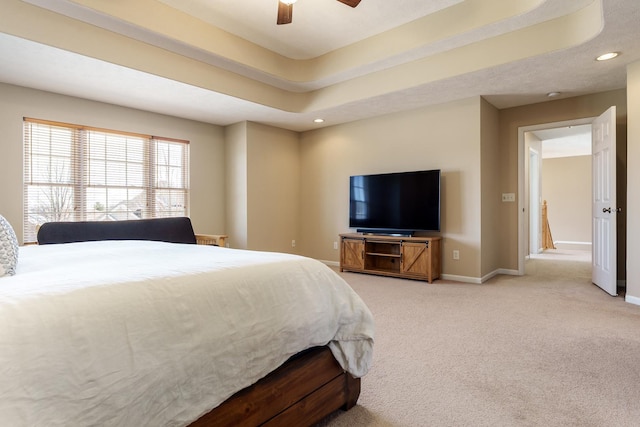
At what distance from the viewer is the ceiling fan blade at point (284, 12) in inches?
106

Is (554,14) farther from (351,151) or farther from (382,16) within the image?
(351,151)

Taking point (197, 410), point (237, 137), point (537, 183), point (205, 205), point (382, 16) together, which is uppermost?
point (382, 16)

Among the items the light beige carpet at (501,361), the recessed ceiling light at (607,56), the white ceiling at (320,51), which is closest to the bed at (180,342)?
the light beige carpet at (501,361)

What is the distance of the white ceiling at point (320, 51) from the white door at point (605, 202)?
0.55 meters

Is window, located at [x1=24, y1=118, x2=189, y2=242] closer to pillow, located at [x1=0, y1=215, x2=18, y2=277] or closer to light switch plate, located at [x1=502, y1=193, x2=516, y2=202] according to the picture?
pillow, located at [x1=0, y1=215, x2=18, y2=277]

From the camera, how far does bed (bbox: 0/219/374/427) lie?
30.7 inches

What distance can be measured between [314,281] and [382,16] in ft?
10.3

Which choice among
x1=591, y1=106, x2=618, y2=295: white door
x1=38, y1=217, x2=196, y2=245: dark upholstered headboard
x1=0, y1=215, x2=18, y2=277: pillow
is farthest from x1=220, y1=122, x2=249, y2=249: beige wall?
x1=591, y1=106, x2=618, y2=295: white door

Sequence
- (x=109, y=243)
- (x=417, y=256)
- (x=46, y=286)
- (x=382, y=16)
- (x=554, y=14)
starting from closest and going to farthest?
(x=46, y=286), (x=109, y=243), (x=554, y=14), (x=382, y=16), (x=417, y=256)

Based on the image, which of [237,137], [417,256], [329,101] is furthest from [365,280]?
[237,137]

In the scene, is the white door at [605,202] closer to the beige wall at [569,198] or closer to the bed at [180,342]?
the bed at [180,342]

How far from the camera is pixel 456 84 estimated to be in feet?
13.2

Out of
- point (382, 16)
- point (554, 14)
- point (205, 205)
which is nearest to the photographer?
point (554, 14)

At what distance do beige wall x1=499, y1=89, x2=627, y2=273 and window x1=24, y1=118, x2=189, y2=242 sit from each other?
15.6 feet
